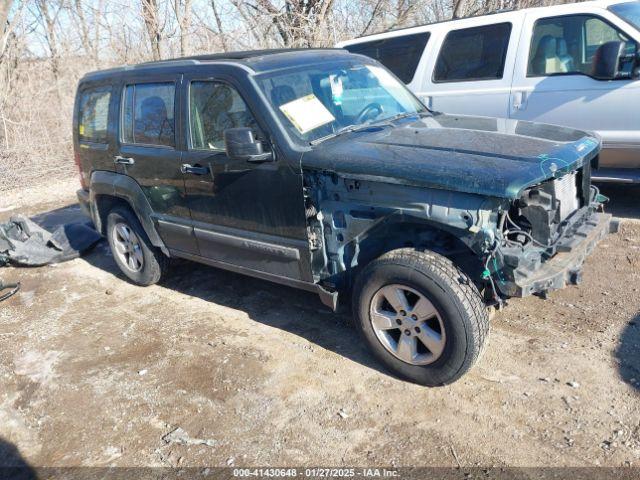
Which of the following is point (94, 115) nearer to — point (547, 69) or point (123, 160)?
point (123, 160)

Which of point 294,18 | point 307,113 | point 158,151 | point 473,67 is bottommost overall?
point 158,151

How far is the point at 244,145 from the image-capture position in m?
3.39

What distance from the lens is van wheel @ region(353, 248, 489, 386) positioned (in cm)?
293

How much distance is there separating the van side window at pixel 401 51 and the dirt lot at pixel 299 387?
308 centimetres

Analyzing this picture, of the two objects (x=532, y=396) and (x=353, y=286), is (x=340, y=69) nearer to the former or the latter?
(x=353, y=286)

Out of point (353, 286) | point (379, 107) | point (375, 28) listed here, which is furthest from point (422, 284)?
point (375, 28)

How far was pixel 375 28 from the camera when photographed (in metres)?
13.1

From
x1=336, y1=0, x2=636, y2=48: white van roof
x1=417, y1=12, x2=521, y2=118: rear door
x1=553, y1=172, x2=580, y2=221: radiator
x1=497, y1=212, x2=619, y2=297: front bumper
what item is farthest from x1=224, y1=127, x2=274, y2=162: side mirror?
x1=336, y1=0, x2=636, y2=48: white van roof

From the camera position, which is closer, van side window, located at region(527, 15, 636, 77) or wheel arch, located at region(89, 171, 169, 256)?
wheel arch, located at region(89, 171, 169, 256)

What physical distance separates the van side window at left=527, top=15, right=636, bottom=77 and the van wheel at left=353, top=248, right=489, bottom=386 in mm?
3590

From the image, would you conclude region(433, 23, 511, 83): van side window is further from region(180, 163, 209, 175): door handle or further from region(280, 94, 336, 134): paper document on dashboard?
region(180, 163, 209, 175): door handle

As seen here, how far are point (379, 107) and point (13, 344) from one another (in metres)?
3.48

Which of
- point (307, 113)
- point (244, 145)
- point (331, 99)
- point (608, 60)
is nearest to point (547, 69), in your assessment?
point (608, 60)

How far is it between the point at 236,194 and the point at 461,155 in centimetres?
160
